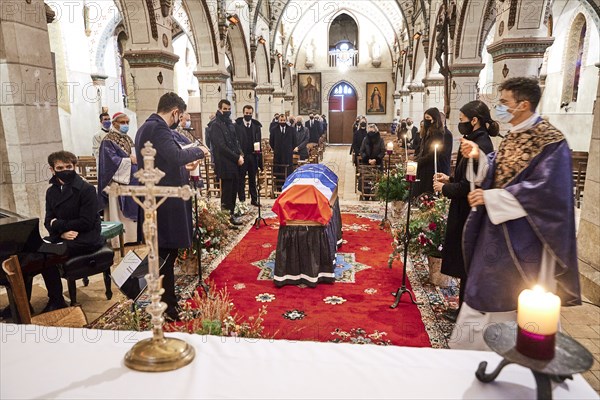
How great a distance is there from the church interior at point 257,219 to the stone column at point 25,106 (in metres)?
0.01

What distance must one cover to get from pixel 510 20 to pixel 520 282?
5.60 m

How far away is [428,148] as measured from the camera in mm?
5254

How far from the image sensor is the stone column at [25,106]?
14.1ft

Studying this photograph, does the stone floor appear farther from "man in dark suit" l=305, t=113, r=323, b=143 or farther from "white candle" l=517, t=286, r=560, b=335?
"man in dark suit" l=305, t=113, r=323, b=143

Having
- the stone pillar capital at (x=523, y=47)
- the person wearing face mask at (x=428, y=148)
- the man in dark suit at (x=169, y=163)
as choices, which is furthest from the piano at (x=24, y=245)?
the stone pillar capital at (x=523, y=47)

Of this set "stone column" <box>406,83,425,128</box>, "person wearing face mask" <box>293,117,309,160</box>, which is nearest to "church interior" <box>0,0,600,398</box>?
"stone column" <box>406,83,425,128</box>

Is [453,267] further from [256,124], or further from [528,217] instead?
[256,124]

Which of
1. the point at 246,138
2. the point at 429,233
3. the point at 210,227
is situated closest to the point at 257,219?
the point at 246,138

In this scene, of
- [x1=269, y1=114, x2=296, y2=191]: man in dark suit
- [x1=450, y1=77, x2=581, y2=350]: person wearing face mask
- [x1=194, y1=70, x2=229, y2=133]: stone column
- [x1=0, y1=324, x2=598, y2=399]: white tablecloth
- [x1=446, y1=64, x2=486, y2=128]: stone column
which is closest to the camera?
[x1=0, y1=324, x2=598, y2=399]: white tablecloth

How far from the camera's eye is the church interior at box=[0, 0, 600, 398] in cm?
134

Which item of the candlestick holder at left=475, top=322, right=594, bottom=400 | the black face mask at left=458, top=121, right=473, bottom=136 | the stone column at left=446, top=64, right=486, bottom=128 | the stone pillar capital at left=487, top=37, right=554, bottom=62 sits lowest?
the candlestick holder at left=475, top=322, right=594, bottom=400

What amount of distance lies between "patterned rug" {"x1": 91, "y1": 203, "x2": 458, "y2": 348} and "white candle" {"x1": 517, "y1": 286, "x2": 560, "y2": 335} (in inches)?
92.4

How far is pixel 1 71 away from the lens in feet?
14.0

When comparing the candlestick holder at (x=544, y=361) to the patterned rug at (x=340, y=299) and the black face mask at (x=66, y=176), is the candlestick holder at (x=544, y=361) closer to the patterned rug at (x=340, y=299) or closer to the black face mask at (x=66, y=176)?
the patterned rug at (x=340, y=299)
